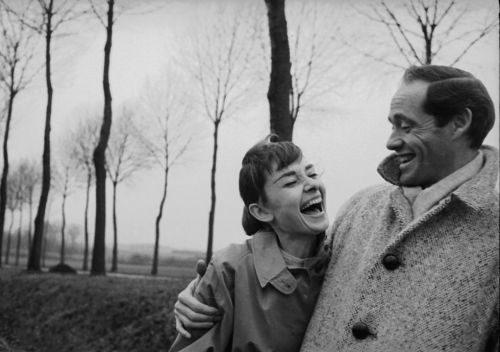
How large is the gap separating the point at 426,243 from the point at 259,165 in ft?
2.61

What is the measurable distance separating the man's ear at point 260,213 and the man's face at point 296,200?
0.06ft

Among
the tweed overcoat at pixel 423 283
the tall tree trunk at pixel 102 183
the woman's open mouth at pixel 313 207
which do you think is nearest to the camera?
the tweed overcoat at pixel 423 283

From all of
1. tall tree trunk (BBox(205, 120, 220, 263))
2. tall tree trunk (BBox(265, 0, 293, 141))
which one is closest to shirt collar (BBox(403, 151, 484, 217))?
tall tree trunk (BBox(265, 0, 293, 141))

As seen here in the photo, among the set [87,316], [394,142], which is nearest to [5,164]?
[87,316]

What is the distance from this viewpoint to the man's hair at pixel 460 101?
192cm

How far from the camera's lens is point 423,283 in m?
1.79

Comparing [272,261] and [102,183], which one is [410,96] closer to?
[272,261]

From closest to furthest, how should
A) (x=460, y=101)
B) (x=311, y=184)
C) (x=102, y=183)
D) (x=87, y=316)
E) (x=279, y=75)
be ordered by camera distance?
(x=460, y=101), (x=311, y=184), (x=279, y=75), (x=87, y=316), (x=102, y=183)

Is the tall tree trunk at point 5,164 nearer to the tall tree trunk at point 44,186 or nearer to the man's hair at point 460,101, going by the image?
the tall tree trunk at point 44,186

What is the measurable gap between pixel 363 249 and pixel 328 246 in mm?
274

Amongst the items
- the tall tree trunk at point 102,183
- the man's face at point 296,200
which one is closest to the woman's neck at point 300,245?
the man's face at point 296,200

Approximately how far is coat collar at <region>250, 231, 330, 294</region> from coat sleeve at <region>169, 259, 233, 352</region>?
0.15m

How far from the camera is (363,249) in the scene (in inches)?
81.4

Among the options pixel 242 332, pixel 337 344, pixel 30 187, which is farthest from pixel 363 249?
pixel 30 187
